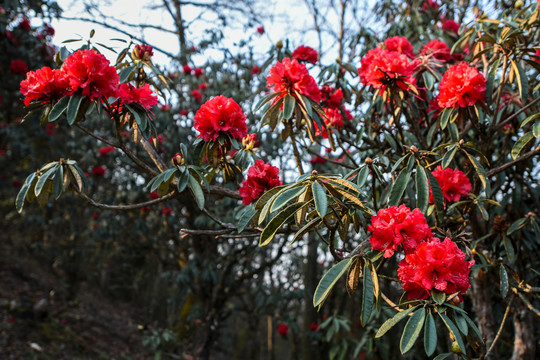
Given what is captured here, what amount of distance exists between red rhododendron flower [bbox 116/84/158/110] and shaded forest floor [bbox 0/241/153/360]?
3564mm

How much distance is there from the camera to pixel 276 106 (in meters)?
1.48

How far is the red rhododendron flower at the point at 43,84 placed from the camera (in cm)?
123

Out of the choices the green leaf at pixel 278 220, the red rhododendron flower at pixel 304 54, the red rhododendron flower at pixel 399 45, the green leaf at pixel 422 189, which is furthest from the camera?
the red rhododendron flower at pixel 304 54

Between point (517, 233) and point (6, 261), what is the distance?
7049 millimetres

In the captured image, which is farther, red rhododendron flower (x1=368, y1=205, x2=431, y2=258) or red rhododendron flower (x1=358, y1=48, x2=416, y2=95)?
red rhododendron flower (x1=358, y1=48, x2=416, y2=95)

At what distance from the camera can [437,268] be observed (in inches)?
35.2

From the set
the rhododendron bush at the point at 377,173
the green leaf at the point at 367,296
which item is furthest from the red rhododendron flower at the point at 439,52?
the green leaf at the point at 367,296

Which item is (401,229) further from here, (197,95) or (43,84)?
(197,95)

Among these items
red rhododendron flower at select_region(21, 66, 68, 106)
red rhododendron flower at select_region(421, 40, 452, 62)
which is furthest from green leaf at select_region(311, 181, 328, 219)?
red rhododendron flower at select_region(421, 40, 452, 62)

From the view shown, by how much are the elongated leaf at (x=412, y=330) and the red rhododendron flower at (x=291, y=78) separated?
0.95 meters

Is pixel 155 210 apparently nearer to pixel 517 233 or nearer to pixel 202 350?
pixel 202 350

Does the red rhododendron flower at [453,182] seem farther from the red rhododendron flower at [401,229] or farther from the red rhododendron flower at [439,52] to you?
the red rhododendron flower at [439,52]

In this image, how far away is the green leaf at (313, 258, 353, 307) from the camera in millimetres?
877

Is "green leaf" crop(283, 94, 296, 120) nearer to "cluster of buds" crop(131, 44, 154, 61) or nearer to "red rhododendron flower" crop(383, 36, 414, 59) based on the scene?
"cluster of buds" crop(131, 44, 154, 61)
